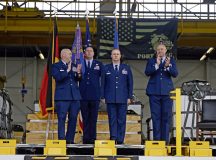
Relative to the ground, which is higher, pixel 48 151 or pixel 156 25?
pixel 156 25

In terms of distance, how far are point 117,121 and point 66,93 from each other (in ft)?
3.56

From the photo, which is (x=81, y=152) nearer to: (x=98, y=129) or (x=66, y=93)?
(x=66, y=93)

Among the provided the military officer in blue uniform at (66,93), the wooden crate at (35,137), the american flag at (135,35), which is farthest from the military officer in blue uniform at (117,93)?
the american flag at (135,35)

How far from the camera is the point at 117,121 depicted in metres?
10.3

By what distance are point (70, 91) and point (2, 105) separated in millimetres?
4113

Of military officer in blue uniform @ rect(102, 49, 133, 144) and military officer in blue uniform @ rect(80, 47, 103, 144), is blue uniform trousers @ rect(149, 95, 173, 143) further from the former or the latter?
military officer in blue uniform @ rect(80, 47, 103, 144)

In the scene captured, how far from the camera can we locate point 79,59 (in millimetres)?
10812

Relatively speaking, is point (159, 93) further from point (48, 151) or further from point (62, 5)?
point (62, 5)

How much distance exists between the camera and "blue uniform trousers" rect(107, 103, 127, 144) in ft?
33.6

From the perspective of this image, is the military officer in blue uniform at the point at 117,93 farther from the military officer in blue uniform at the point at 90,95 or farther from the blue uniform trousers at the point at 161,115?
the blue uniform trousers at the point at 161,115

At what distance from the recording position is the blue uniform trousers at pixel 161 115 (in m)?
10.2

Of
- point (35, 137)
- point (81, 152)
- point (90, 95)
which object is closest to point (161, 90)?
point (90, 95)

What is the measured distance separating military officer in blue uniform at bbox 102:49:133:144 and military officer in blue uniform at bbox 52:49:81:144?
582mm

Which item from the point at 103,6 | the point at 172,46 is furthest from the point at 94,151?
the point at 103,6
